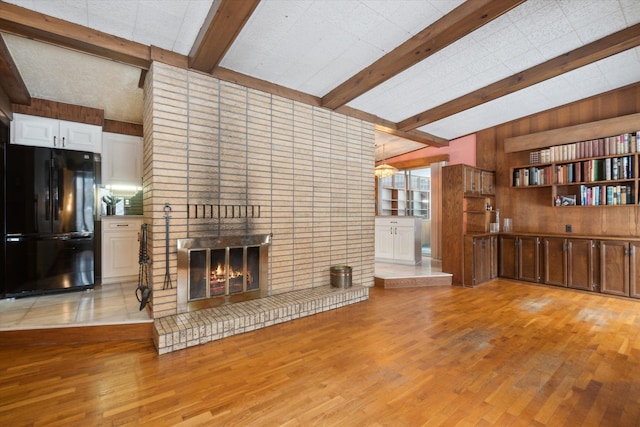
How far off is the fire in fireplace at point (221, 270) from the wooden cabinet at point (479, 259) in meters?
3.48

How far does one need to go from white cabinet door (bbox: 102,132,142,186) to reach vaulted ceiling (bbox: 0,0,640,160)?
34cm

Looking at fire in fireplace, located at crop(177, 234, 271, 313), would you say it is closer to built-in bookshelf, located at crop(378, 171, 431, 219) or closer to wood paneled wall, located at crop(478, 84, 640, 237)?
wood paneled wall, located at crop(478, 84, 640, 237)

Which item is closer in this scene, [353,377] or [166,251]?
[353,377]

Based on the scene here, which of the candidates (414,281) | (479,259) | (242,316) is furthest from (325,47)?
(479,259)

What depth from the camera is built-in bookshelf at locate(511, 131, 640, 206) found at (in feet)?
14.0

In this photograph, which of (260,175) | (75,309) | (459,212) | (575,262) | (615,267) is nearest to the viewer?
(75,309)

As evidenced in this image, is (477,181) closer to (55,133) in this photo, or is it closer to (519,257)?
(519,257)

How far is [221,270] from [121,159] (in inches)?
102

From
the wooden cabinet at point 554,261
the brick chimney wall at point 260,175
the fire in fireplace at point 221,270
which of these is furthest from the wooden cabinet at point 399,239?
the fire in fireplace at point 221,270

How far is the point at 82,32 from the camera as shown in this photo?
8.38ft

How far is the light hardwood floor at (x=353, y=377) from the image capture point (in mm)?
1792

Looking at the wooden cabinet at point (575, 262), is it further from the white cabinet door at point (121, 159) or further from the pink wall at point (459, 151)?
the white cabinet door at point (121, 159)

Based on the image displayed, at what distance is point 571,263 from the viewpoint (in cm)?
471

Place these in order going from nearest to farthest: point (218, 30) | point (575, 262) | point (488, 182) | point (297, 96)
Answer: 1. point (218, 30)
2. point (297, 96)
3. point (575, 262)
4. point (488, 182)
